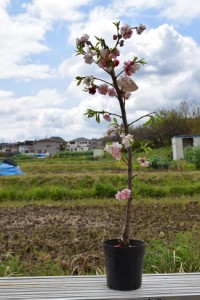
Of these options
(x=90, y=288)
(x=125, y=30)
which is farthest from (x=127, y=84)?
(x=90, y=288)

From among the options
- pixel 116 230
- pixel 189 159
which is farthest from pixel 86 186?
pixel 189 159

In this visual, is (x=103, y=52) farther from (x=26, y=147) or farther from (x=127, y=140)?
(x=26, y=147)

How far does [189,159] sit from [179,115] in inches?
697

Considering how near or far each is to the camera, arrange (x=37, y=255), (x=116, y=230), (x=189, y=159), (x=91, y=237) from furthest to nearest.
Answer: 1. (x=189, y=159)
2. (x=116, y=230)
3. (x=91, y=237)
4. (x=37, y=255)

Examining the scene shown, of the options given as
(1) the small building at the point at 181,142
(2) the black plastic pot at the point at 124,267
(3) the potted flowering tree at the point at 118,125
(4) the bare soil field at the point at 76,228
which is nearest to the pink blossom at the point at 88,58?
(3) the potted flowering tree at the point at 118,125

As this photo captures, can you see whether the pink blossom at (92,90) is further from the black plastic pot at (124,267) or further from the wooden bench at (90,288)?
the wooden bench at (90,288)

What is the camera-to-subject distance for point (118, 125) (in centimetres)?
276

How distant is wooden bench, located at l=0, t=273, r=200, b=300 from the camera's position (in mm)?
2475

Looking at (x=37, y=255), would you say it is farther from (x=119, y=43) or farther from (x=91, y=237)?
(x=119, y=43)

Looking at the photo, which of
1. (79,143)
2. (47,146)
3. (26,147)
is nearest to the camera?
(47,146)

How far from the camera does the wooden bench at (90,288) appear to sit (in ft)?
8.12

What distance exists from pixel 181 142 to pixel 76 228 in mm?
22799

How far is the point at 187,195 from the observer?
1377 cm

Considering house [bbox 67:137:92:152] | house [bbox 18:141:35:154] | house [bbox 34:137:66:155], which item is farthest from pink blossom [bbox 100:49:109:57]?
house [bbox 67:137:92:152]
